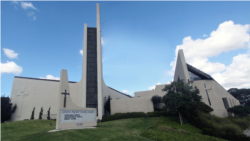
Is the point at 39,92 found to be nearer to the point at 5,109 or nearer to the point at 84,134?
the point at 5,109

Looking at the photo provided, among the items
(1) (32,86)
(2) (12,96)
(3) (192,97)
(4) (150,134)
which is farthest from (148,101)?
(2) (12,96)

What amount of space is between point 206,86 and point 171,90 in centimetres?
932

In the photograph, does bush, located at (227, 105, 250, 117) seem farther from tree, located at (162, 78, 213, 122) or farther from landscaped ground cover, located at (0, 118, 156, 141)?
landscaped ground cover, located at (0, 118, 156, 141)

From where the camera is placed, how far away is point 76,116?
41.4 ft

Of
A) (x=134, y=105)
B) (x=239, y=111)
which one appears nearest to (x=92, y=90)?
(x=134, y=105)

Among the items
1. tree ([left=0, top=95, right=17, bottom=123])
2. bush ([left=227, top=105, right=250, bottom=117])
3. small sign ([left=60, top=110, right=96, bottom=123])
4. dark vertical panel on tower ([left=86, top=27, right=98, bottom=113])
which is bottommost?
bush ([left=227, top=105, right=250, bottom=117])

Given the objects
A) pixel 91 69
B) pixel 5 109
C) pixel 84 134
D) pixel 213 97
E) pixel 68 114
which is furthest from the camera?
pixel 91 69

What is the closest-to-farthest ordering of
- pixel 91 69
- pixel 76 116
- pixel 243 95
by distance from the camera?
pixel 76 116 → pixel 91 69 → pixel 243 95

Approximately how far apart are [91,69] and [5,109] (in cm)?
1891

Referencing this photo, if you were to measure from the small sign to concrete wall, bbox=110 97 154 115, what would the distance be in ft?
48.1

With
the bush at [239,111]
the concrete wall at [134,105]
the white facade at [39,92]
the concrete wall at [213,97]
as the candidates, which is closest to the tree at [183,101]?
the concrete wall at [213,97]

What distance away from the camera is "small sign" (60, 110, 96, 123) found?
11930 mm

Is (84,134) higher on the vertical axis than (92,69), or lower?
lower

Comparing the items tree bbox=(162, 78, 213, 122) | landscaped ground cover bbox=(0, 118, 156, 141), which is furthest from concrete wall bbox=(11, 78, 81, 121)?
tree bbox=(162, 78, 213, 122)
